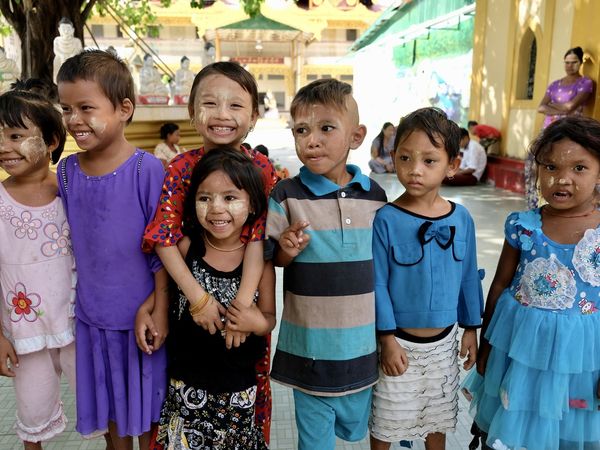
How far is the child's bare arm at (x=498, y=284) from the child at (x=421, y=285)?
5 cm

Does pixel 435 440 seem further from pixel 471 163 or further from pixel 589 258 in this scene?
pixel 471 163

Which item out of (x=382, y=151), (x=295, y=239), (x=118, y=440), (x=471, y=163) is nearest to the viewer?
(x=295, y=239)

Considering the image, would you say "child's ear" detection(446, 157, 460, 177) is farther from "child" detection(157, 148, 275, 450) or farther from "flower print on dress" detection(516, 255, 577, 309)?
"child" detection(157, 148, 275, 450)

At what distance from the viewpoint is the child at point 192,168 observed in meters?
1.36

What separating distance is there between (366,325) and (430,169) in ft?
1.61

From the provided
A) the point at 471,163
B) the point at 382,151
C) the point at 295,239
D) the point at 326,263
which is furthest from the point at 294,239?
the point at 382,151

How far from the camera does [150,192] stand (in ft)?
4.79

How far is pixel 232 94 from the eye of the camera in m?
1.42

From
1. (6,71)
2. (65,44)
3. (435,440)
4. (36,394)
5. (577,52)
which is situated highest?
(577,52)

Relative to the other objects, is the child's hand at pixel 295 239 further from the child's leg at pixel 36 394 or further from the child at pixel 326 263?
the child's leg at pixel 36 394

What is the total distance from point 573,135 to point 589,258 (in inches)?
13.4

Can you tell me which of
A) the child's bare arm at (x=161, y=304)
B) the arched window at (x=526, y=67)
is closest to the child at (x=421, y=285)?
the child's bare arm at (x=161, y=304)

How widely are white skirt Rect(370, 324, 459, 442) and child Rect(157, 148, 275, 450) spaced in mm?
402

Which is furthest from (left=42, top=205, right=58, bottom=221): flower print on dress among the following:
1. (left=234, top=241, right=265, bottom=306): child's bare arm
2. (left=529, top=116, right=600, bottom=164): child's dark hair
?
(left=529, top=116, right=600, bottom=164): child's dark hair
